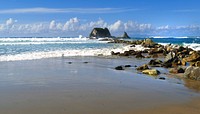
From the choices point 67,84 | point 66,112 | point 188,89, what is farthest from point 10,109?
point 188,89

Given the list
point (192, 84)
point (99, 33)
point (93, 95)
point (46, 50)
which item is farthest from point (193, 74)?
point (99, 33)

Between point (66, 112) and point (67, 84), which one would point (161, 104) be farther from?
point (67, 84)

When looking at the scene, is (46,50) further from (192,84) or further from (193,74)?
(192,84)

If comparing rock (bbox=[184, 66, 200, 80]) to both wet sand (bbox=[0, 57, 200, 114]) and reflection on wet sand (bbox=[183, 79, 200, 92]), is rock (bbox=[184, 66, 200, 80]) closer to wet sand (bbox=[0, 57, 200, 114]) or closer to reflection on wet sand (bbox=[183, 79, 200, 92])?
reflection on wet sand (bbox=[183, 79, 200, 92])

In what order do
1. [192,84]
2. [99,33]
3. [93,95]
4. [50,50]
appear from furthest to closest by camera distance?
[99,33]
[50,50]
[192,84]
[93,95]

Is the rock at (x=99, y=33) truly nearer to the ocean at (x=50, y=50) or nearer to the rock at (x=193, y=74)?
the ocean at (x=50, y=50)

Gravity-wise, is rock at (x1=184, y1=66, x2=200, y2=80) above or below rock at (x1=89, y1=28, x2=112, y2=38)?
below

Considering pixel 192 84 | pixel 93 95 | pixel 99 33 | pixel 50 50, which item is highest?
pixel 99 33

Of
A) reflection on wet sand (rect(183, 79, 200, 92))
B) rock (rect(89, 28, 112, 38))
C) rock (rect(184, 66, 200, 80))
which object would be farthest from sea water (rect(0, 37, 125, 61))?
rock (rect(89, 28, 112, 38))

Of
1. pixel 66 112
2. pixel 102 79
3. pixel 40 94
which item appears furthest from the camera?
pixel 102 79

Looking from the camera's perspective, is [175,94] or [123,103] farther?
[175,94]

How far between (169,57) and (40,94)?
43.6ft

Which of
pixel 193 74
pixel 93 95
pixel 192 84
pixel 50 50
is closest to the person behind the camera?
pixel 93 95

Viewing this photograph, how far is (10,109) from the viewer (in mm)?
7488
